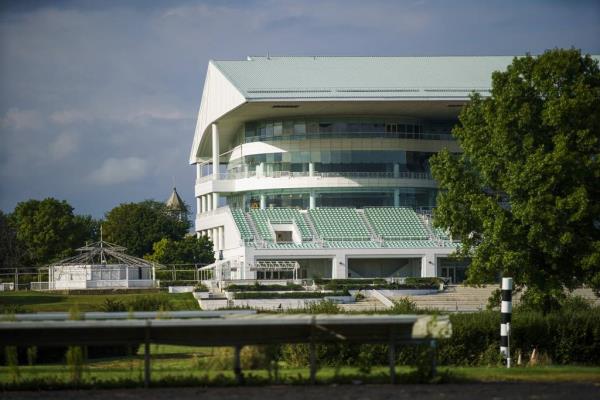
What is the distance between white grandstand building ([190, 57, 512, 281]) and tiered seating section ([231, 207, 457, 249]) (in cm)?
7

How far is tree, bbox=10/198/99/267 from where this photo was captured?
9588 cm

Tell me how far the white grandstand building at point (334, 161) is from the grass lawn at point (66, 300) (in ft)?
37.0

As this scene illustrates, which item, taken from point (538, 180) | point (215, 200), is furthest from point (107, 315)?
point (215, 200)

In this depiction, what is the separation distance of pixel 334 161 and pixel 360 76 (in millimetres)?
6248

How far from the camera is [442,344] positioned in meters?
22.6

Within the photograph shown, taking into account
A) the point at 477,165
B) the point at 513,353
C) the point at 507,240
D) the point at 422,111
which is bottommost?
the point at 513,353

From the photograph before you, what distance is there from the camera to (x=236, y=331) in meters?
16.9

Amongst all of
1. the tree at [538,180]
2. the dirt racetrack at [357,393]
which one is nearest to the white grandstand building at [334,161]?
the tree at [538,180]

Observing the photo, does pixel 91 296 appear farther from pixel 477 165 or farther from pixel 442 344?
pixel 442 344

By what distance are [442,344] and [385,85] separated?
5400 centimetres

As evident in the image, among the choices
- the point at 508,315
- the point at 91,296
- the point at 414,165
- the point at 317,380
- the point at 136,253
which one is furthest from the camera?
the point at 136,253

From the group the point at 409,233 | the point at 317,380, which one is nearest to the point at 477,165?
the point at 317,380

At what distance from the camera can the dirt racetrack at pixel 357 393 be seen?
15078mm

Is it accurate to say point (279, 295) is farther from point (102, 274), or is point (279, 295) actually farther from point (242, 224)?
point (242, 224)
